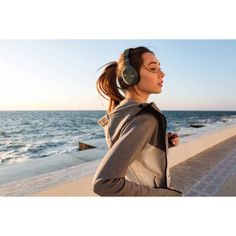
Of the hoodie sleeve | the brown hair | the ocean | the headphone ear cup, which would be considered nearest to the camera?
the hoodie sleeve

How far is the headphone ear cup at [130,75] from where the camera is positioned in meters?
0.95

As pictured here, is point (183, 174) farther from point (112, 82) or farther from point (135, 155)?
point (135, 155)

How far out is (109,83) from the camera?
116 cm

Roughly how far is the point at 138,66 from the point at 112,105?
31 centimetres

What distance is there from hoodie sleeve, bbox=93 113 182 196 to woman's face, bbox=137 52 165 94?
9.2 inches

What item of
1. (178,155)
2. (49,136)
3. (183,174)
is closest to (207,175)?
(183,174)

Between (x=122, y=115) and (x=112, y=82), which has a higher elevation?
(x=112, y=82)

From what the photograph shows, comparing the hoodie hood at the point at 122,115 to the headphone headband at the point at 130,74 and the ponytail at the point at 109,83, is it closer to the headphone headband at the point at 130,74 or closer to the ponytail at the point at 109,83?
the headphone headband at the point at 130,74

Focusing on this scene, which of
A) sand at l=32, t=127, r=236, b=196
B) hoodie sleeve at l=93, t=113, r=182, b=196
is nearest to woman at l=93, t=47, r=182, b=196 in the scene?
hoodie sleeve at l=93, t=113, r=182, b=196

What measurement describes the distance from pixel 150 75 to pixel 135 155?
37 centimetres

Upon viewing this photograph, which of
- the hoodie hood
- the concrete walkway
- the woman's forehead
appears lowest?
the concrete walkway

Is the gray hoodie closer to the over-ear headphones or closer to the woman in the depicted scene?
the woman

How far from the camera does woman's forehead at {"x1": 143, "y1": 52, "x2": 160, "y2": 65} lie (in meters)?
0.97
